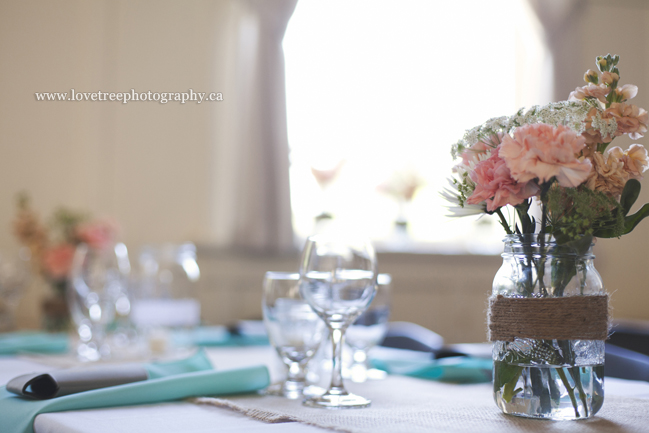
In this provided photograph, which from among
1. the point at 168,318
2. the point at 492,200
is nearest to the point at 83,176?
the point at 168,318

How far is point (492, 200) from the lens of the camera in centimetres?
72

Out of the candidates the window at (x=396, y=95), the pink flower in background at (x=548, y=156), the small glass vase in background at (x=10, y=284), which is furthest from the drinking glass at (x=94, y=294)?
the window at (x=396, y=95)

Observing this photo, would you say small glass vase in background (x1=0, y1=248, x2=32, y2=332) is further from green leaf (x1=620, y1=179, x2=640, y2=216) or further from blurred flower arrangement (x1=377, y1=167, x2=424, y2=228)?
blurred flower arrangement (x1=377, y1=167, x2=424, y2=228)

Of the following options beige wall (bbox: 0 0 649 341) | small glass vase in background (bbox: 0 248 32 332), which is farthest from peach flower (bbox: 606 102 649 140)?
beige wall (bbox: 0 0 649 341)

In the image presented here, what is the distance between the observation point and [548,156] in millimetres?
667

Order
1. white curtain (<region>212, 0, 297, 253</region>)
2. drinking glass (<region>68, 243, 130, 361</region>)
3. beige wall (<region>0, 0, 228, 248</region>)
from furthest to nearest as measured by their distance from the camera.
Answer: white curtain (<region>212, 0, 297, 253</region>), beige wall (<region>0, 0, 228, 248</region>), drinking glass (<region>68, 243, 130, 361</region>)

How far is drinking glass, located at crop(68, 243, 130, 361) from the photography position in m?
1.41

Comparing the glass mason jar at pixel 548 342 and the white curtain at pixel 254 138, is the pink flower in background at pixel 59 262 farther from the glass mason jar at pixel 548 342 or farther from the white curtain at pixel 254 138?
the glass mason jar at pixel 548 342

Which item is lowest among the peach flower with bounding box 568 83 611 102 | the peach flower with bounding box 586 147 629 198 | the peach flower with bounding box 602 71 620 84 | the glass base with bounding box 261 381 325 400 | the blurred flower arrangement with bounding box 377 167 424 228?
the glass base with bounding box 261 381 325 400

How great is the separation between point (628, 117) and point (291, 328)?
510mm

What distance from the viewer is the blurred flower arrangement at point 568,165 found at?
0.67 metres

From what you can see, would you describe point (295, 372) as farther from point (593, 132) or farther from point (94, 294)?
point (94, 294)

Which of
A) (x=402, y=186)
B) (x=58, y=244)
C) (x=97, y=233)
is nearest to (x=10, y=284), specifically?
(x=58, y=244)

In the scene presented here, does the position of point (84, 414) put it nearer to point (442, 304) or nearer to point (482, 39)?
point (442, 304)
